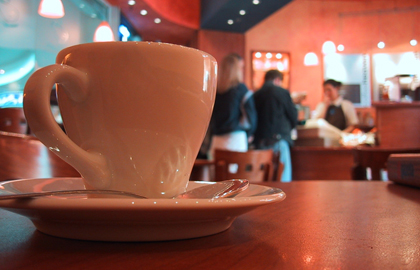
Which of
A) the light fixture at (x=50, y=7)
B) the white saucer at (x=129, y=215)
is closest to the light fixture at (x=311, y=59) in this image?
the light fixture at (x=50, y=7)

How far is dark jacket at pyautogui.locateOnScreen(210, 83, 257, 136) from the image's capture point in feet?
8.91

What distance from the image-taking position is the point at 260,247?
0.24m

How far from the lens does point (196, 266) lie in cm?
20

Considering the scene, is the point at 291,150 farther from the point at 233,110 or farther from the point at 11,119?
the point at 11,119

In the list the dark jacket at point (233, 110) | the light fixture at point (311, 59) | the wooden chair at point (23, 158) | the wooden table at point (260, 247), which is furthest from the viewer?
the light fixture at point (311, 59)

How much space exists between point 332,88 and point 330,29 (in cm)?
231

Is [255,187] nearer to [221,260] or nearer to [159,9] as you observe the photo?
[221,260]

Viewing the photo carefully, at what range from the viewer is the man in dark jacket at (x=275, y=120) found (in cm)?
308

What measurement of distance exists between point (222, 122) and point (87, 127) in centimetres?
242

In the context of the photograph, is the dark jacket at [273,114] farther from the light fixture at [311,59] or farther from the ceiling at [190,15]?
the light fixture at [311,59]

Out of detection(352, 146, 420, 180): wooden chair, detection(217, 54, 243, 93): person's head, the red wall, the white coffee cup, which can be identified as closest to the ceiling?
the red wall

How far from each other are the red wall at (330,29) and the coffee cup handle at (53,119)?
22.0 feet

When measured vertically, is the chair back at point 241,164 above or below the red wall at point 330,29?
below

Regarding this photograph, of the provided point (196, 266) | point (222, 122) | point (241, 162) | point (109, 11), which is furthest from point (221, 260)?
point (109, 11)
